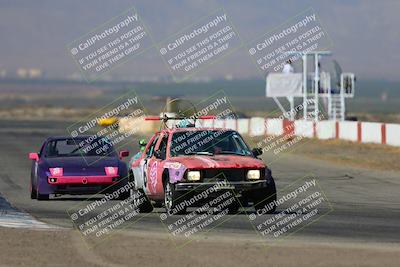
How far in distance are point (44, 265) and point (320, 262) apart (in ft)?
9.43

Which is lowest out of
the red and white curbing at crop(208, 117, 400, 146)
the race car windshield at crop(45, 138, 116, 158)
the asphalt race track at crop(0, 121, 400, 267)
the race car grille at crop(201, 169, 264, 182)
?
the red and white curbing at crop(208, 117, 400, 146)

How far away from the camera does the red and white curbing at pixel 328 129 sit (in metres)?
40.9

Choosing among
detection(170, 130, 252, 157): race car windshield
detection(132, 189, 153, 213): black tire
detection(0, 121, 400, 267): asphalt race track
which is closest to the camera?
detection(0, 121, 400, 267): asphalt race track

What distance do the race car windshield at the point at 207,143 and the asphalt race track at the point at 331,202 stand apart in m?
1.04

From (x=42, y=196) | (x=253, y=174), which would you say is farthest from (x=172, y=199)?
(x=42, y=196)

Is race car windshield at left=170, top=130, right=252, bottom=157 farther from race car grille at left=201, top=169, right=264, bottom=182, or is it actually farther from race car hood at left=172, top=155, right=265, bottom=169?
race car grille at left=201, top=169, right=264, bottom=182

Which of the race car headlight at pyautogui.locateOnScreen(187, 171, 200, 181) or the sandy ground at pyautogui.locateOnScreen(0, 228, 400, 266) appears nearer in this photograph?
the sandy ground at pyautogui.locateOnScreen(0, 228, 400, 266)

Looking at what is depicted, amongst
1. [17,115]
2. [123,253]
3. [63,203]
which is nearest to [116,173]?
[63,203]

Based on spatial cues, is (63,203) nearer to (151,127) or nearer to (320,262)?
(320,262)

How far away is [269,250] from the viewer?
12562mm

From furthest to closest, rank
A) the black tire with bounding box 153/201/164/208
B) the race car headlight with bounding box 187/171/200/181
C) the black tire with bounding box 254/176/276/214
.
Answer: the black tire with bounding box 153/201/164/208 < the black tire with bounding box 254/176/276/214 < the race car headlight with bounding box 187/171/200/181

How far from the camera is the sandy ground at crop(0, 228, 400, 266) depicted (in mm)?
11719

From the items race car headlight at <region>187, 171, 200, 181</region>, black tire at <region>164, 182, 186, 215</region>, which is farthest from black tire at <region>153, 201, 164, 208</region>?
race car headlight at <region>187, 171, 200, 181</region>

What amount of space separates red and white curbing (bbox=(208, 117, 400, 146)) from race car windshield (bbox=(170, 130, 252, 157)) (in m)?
22.1
